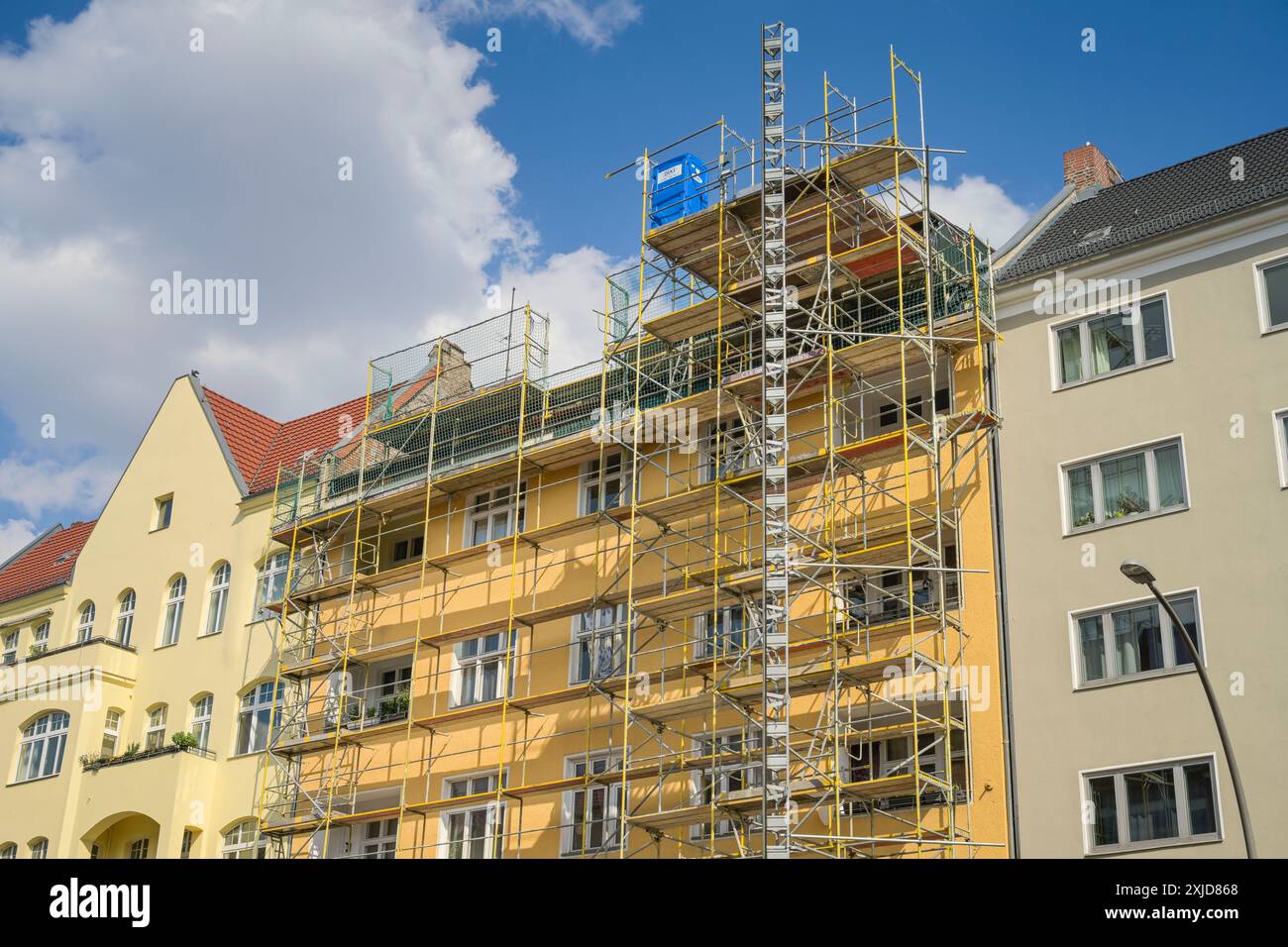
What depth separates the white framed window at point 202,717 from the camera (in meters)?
34.6

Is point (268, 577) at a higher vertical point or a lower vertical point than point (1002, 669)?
higher

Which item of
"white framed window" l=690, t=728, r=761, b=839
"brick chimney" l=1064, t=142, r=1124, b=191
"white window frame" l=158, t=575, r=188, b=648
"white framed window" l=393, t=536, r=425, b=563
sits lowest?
"white framed window" l=690, t=728, r=761, b=839

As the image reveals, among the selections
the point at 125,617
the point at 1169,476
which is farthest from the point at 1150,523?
the point at 125,617

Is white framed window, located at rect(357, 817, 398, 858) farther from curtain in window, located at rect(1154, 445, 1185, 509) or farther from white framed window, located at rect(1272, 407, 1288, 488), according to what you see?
white framed window, located at rect(1272, 407, 1288, 488)

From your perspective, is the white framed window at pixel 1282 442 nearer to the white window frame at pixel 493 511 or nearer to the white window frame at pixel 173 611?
the white window frame at pixel 493 511

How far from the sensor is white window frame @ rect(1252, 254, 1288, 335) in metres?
23.8

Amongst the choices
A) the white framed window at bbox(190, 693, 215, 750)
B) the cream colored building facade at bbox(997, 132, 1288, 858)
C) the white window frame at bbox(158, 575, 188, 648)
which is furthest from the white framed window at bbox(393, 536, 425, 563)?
the cream colored building facade at bbox(997, 132, 1288, 858)

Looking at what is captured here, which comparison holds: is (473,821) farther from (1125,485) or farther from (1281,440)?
(1281,440)

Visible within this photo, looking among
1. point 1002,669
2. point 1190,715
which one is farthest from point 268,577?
point 1190,715

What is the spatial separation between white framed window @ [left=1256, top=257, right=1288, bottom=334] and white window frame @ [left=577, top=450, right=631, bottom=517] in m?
11.7

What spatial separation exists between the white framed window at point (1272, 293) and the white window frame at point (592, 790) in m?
12.7

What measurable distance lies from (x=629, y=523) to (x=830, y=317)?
548 cm
